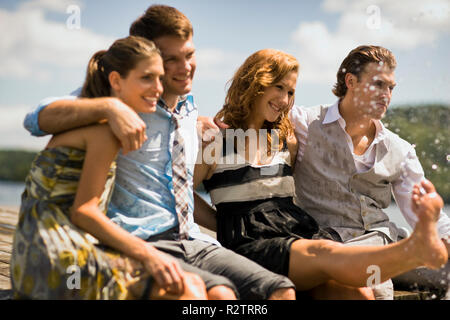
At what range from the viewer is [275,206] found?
2.94 meters

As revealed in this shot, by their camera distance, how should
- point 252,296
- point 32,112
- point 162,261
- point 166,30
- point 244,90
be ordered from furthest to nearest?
point 244,90
point 166,30
point 252,296
point 32,112
point 162,261

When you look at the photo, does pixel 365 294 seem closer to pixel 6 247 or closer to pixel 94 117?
pixel 94 117

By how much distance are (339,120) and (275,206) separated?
74 cm

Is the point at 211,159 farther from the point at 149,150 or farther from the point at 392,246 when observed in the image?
the point at 392,246

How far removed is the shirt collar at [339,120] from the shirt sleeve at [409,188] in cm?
22

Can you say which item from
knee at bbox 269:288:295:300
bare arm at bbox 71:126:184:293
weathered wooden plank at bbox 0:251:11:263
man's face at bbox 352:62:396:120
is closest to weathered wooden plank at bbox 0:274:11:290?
weathered wooden plank at bbox 0:251:11:263

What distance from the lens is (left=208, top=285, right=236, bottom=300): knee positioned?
7.33ft

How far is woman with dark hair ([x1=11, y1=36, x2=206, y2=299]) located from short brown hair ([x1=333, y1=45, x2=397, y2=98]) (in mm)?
1788

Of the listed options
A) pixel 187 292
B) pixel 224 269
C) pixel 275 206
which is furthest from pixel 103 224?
pixel 275 206

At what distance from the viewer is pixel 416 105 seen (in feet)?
10.8

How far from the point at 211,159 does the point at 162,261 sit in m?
0.99

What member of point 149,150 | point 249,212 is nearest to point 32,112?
point 149,150

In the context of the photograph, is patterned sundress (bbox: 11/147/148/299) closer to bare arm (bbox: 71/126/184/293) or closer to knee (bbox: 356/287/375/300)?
bare arm (bbox: 71/126/184/293)

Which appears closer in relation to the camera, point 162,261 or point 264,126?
point 162,261
